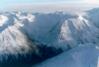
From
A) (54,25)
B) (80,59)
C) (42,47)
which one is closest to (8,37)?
(42,47)

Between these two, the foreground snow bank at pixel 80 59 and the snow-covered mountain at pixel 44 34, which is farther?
the snow-covered mountain at pixel 44 34

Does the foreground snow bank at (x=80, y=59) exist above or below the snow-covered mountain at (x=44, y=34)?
above

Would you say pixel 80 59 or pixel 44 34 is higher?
pixel 80 59

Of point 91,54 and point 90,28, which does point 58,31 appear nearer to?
point 90,28

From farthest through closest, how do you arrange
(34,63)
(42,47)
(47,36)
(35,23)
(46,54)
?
(35,23)
(47,36)
(42,47)
(46,54)
(34,63)

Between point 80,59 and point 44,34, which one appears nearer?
point 80,59

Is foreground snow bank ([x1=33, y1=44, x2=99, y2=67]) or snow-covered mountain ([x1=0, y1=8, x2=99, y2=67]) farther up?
foreground snow bank ([x1=33, y1=44, x2=99, y2=67])

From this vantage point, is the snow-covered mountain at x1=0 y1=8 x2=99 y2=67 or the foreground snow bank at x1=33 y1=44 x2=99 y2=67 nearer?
the foreground snow bank at x1=33 y1=44 x2=99 y2=67

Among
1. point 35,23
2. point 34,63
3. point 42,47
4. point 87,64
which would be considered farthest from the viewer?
point 35,23
